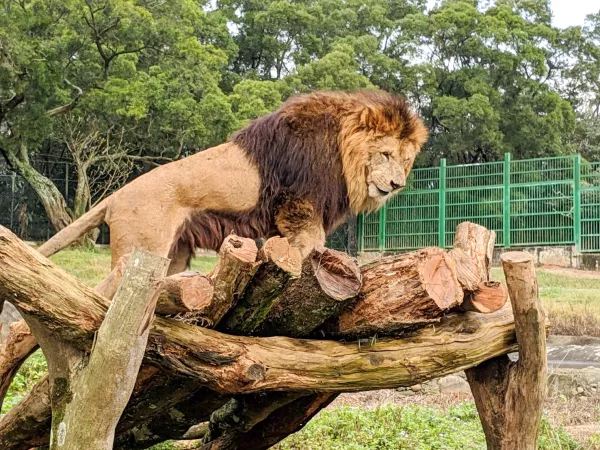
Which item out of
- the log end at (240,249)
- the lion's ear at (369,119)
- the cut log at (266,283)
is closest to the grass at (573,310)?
the lion's ear at (369,119)

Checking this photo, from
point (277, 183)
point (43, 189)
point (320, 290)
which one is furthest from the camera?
point (43, 189)

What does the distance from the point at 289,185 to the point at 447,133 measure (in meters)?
25.0

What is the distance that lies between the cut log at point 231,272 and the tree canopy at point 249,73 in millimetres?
17199

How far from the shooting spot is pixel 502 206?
72.8 feet

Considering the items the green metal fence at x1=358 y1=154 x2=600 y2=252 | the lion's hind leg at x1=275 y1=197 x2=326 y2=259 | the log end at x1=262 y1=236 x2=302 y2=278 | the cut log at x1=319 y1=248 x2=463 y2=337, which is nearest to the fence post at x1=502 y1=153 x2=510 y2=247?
the green metal fence at x1=358 y1=154 x2=600 y2=252

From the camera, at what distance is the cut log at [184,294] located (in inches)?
119

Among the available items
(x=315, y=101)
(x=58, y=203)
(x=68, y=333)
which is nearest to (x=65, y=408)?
(x=68, y=333)

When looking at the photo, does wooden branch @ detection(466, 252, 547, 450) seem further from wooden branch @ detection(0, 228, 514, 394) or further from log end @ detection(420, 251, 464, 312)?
log end @ detection(420, 251, 464, 312)

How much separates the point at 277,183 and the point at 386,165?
30.7 inches

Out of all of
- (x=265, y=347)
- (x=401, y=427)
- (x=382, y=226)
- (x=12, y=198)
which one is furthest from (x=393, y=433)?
(x=12, y=198)

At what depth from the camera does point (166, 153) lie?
990 inches

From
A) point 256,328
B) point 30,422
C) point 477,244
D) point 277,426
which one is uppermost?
point 477,244

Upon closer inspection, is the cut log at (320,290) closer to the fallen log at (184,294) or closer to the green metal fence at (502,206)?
the fallen log at (184,294)

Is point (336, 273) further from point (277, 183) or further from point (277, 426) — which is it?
point (277, 183)
